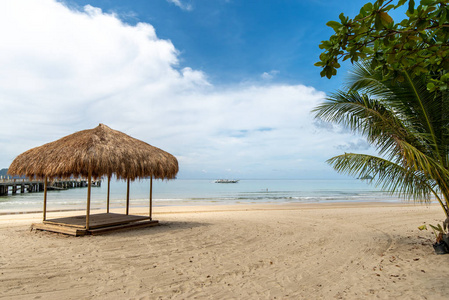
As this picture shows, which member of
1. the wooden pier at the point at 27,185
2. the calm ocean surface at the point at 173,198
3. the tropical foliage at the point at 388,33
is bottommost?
the calm ocean surface at the point at 173,198

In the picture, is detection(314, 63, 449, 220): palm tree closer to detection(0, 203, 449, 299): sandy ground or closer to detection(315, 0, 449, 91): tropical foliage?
detection(0, 203, 449, 299): sandy ground

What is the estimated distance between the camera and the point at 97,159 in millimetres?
6727

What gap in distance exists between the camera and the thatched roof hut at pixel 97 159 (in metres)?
6.79

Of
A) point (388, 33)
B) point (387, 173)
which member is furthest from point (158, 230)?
Result: point (388, 33)

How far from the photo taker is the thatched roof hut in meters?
6.79

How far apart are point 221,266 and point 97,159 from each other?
3943 millimetres

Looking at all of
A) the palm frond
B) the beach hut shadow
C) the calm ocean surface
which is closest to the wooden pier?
the calm ocean surface

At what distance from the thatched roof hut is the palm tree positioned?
15.6ft

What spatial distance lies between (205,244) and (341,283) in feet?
9.96

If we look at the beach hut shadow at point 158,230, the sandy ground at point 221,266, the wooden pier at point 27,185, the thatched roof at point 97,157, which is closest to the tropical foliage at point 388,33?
the sandy ground at point 221,266

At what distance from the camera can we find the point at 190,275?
4277mm

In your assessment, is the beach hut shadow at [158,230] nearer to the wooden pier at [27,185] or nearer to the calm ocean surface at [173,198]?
the calm ocean surface at [173,198]

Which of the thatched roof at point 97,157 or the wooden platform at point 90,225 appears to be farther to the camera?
the wooden platform at point 90,225

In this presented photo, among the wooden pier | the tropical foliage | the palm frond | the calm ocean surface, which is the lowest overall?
the calm ocean surface
